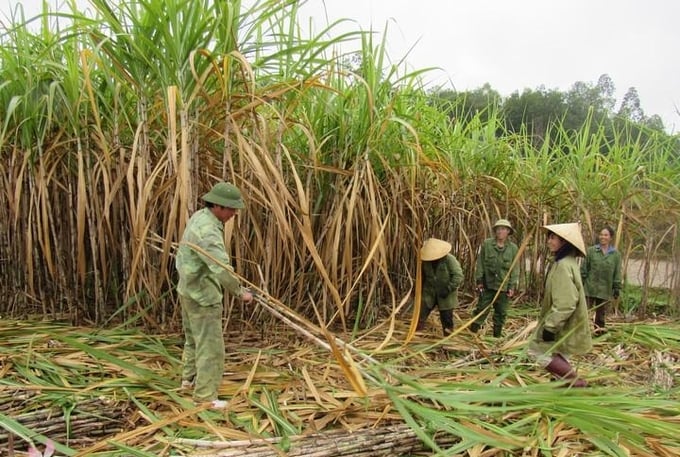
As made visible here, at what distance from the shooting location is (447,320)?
368cm

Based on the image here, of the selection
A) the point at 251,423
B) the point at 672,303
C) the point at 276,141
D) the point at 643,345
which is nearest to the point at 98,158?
the point at 276,141

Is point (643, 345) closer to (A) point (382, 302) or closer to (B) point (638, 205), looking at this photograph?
(B) point (638, 205)

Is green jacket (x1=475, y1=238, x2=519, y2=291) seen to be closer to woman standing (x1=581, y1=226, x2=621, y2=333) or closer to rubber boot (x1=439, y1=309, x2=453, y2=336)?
rubber boot (x1=439, y1=309, x2=453, y2=336)

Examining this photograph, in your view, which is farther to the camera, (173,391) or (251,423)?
(173,391)

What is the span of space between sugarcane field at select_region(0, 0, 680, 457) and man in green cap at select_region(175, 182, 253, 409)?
10mm

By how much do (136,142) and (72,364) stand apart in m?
1.15

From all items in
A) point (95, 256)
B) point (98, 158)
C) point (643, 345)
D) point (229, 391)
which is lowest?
point (643, 345)

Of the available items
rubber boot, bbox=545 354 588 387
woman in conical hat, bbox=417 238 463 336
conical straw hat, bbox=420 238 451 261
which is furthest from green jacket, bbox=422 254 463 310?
rubber boot, bbox=545 354 588 387

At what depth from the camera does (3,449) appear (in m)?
1.78

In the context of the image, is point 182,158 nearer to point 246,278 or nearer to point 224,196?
point 224,196

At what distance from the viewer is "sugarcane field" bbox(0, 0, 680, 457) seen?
1.96 meters

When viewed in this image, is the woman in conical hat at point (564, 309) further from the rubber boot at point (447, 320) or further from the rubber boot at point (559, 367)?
the rubber boot at point (447, 320)

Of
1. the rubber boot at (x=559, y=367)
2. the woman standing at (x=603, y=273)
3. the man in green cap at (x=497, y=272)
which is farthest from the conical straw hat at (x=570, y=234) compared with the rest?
the woman standing at (x=603, y=273)

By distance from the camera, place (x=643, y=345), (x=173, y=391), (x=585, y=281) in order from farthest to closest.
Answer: (x=585, y=281) < (x=643, y=345) < (x=173, y=391)
